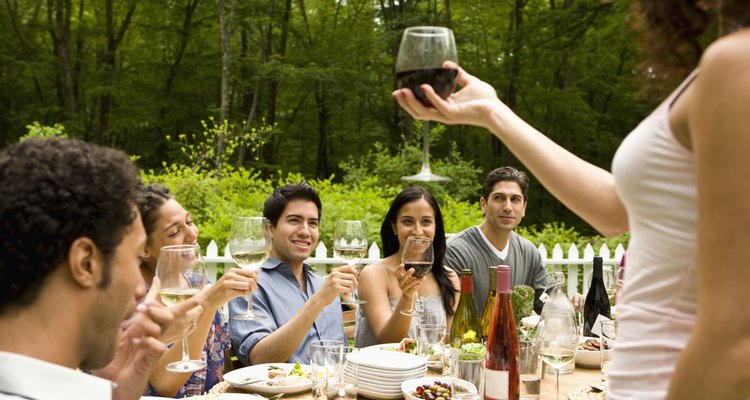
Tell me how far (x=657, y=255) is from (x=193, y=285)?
1.30 meters

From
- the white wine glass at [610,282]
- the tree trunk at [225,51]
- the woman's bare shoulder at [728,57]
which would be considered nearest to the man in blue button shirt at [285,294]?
the white wine glass at [610,282]

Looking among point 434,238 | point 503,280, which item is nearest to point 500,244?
point 434,238

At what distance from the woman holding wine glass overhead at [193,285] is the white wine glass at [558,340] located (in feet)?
3.28

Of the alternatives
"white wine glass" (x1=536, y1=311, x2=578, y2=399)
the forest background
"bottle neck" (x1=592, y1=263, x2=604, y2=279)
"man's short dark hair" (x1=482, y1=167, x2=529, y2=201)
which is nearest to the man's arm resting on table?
"white wine glass" (x1=536, y1=311, x2=578, y2=399)

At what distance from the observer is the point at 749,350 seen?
757 mm

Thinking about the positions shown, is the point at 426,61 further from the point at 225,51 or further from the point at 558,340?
the point at 225,51

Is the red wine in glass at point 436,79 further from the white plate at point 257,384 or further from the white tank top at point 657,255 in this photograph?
the white plate at point 257,384

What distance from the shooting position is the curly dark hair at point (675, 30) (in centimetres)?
95

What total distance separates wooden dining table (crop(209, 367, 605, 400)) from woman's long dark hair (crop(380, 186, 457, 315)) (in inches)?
41.7

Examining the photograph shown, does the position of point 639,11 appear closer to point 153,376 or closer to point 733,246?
point 733,246

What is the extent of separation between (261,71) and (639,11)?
13.4 metres

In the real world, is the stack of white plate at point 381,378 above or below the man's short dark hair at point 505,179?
below

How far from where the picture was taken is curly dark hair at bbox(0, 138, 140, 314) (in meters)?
1.13

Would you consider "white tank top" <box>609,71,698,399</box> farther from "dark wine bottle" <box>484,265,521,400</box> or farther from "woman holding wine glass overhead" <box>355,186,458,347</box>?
"woman holding wine glass overhead" <box>355,186,458,347</box>
